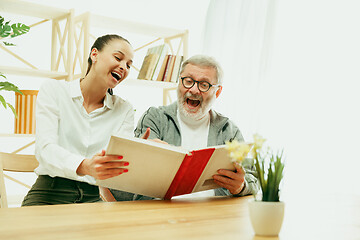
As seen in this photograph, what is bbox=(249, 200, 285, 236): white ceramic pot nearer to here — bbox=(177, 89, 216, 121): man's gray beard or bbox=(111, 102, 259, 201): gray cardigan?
bbox=(111, 102, 259, 201): gray cardigan

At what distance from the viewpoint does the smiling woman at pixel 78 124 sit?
156 centimetres

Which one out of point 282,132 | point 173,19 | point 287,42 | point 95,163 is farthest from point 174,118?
point 173,19

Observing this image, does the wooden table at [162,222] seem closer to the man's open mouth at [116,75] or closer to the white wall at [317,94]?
the man's open mouth at [116,75]

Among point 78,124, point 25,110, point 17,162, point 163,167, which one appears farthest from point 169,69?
point 163,167

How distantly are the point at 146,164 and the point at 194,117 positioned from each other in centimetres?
79

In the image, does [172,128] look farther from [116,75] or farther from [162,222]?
[162,222]

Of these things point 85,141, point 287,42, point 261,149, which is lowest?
point 85,141

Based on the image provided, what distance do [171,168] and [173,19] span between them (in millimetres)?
2737

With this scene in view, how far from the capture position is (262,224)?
0.93m

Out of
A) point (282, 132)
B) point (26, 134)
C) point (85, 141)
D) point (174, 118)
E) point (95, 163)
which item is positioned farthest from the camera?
point (282, 132)

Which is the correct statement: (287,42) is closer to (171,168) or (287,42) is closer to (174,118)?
(174,118)

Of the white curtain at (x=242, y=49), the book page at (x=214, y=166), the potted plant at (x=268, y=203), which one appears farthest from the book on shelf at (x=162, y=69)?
the potted plant at (x=268, y=203)

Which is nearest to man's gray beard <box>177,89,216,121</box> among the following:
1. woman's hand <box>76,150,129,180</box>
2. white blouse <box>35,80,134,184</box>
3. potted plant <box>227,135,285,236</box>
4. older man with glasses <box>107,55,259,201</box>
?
older man with glasses <box>107,55,259,201</box>

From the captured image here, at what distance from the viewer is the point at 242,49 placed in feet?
11.3
